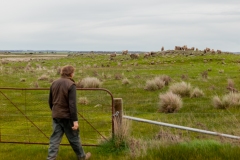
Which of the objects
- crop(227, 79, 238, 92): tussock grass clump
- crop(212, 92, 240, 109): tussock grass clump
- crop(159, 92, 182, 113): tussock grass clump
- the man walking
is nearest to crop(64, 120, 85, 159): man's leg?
the man walking

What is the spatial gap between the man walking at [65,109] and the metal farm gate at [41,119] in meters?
1.46

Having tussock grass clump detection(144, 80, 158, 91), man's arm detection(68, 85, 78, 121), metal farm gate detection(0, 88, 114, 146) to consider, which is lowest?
metal farm gate detection(0, 88, 114, 146)

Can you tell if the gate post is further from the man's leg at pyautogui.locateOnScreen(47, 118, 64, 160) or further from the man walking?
the man's leg at pyautogui.locateOnScreen(47, 118, 64, 160)

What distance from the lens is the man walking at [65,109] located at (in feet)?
26.2

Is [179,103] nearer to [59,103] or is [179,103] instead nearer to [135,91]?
[135,91]

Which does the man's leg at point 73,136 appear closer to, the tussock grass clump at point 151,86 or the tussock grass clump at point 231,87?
the tussock grass clump at point 231,87

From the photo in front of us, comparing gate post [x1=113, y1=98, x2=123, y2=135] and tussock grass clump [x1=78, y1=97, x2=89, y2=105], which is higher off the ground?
gate post [x1=113, y1=98, x2=123, y2=135]

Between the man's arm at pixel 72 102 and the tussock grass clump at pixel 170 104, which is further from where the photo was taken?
the tussock grass clump at pixel 170 104

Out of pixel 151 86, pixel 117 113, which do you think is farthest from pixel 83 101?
pixel 117 113

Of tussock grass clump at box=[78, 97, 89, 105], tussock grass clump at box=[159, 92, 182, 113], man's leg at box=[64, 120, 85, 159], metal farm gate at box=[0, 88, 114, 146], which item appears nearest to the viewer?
man's leg at box=[64, 120, 85, 159]

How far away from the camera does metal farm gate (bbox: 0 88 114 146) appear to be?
11.6 metres

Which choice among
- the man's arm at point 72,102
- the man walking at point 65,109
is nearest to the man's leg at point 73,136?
the man walking at point 65,109

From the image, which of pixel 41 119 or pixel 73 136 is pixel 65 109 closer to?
pixel 73 136

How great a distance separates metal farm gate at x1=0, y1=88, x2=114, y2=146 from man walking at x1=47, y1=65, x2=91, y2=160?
1.46m
